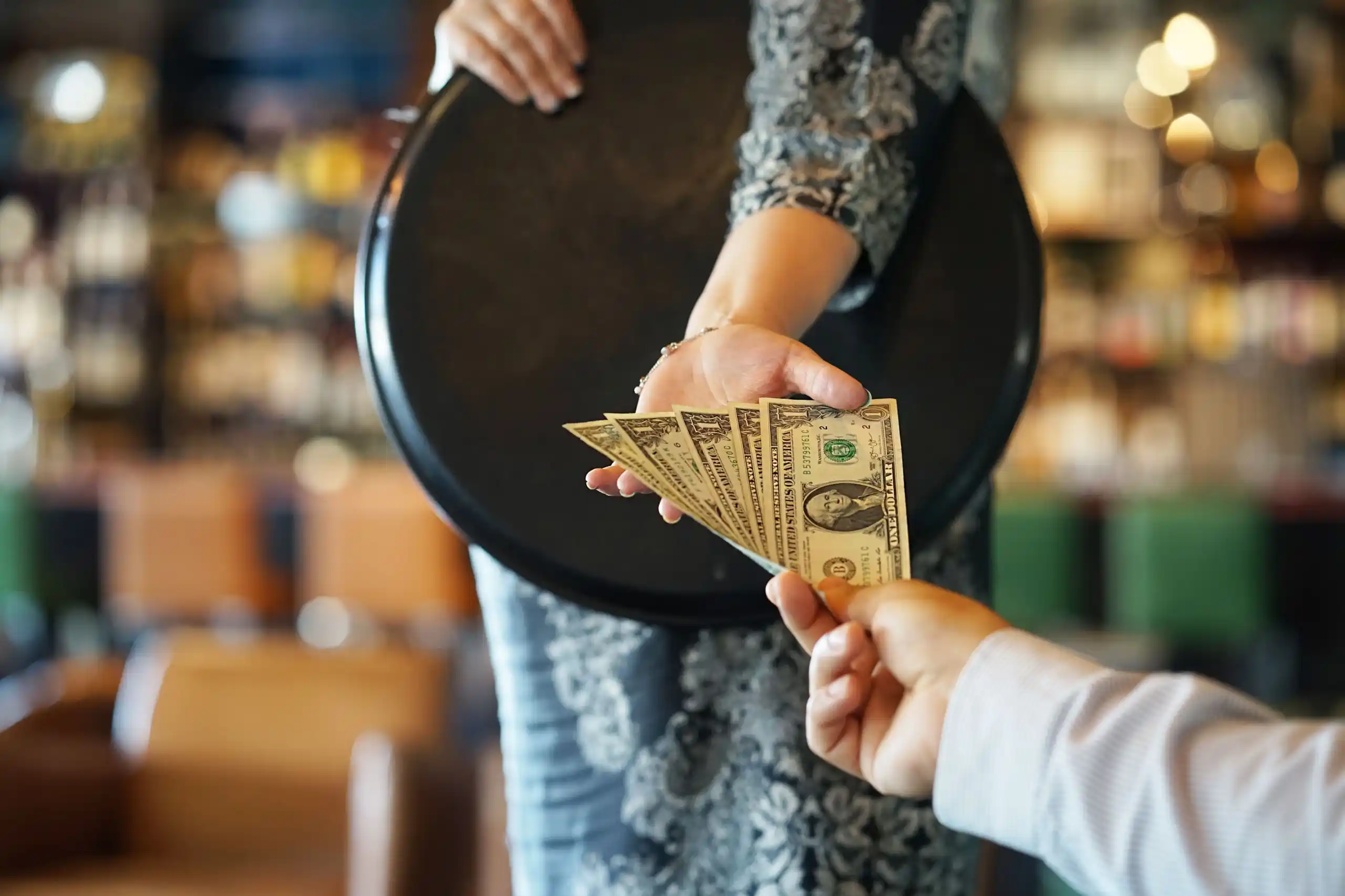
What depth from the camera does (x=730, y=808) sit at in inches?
30.7

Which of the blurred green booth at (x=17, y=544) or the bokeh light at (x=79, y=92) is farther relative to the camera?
the bokeh light at (x=79, y=92)

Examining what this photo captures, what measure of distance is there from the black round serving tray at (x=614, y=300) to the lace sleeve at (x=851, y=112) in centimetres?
4

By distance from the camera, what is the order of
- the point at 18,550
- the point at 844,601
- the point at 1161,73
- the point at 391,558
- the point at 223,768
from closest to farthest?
the point at 844,601 → the point at 223,768 → the point at 391,558 → the point at 18,550 → the point at 1161,73

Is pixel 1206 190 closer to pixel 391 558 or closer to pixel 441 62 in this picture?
pixel 391 558

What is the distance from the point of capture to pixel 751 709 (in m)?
0.77

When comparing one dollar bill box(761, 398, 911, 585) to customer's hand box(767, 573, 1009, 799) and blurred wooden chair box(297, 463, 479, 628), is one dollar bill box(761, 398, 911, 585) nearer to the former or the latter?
customer's hand box(767, 573, 1009, 799)

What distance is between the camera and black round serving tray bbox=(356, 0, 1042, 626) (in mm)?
701

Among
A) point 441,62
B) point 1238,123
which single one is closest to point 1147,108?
point 1238,123

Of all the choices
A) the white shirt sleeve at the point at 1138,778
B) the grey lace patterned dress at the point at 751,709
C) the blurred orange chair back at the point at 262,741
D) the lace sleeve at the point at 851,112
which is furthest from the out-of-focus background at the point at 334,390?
the white shirt sleeve at the point at 1138,778

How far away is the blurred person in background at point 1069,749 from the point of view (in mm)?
479

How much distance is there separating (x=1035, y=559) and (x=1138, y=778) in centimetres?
288

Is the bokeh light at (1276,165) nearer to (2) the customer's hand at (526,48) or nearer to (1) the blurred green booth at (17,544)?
(1) the blurred green booth at (17,544)

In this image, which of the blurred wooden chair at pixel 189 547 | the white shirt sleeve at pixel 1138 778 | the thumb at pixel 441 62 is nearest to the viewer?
the white shirt sleeve at pixel 1138 778

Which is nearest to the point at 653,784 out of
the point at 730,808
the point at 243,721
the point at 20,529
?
the point at 730,808
